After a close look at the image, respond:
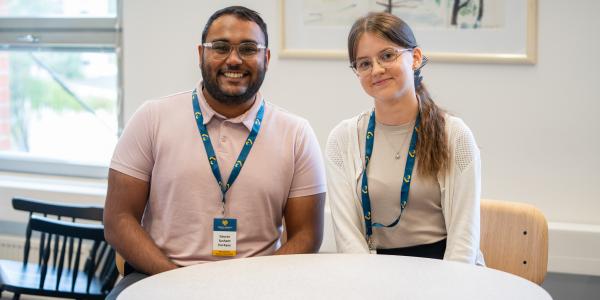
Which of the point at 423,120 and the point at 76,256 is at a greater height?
the point at 423,120

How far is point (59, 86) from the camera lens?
163 inches

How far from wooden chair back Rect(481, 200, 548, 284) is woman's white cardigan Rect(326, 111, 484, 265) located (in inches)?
4.9

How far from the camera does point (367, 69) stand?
7.70 feet

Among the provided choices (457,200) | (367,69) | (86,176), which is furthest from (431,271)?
(86,176)

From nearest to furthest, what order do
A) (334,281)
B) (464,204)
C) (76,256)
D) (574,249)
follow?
(334,281)
(464,204)
(76,256)
(574,249)

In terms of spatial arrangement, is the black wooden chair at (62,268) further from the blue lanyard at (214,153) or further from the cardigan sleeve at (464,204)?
the cardigan sleeve at (464,204)

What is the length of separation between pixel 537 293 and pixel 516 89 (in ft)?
5.30

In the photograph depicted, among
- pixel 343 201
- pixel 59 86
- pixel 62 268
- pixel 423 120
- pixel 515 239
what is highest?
pixel 59 86

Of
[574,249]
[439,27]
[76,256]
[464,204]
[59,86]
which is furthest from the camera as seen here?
[59,86]

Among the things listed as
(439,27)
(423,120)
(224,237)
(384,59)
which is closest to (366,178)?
(423,120)

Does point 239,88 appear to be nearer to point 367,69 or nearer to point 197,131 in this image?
point 197,131

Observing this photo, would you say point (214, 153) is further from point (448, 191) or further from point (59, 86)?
point (59, 86)

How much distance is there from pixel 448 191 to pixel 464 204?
7 centimetres

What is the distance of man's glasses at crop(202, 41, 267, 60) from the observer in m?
2.42
